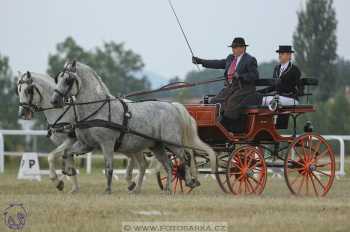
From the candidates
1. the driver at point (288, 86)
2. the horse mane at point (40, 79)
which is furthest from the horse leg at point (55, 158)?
the driver at point (288, 86)

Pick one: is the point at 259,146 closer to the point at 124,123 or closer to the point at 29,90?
the point at 124,123

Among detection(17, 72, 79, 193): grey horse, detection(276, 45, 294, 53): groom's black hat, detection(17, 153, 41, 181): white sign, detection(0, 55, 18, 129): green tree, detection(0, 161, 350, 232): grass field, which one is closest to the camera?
detection(0, 161, 350, 232): grass field

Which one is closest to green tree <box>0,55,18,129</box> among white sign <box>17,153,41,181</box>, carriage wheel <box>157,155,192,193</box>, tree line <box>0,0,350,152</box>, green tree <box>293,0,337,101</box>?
tree line <box>0,0,350,152</box>

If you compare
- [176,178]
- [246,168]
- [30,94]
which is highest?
[30,94]

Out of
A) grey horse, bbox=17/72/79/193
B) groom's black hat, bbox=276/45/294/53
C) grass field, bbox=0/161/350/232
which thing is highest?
groom's black hat, bbox=276/45/294/53

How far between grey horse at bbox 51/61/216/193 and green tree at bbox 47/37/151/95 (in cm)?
5766

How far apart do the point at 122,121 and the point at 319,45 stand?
53.8 m

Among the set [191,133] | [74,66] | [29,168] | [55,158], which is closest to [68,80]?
[74,66]

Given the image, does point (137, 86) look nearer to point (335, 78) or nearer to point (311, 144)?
point (335, 78)

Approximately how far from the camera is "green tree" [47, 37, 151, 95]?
76.0 m

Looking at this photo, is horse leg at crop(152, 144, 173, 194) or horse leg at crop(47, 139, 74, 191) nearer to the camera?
horse leg at crop(47, 139, 74, 191)

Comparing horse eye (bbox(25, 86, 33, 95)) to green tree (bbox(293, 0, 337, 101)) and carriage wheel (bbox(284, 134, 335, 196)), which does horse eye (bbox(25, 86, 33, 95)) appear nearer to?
carriage wheel (bbox(284, 134, 335, 196))

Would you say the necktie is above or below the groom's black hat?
below

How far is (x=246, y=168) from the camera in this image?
617 inches
